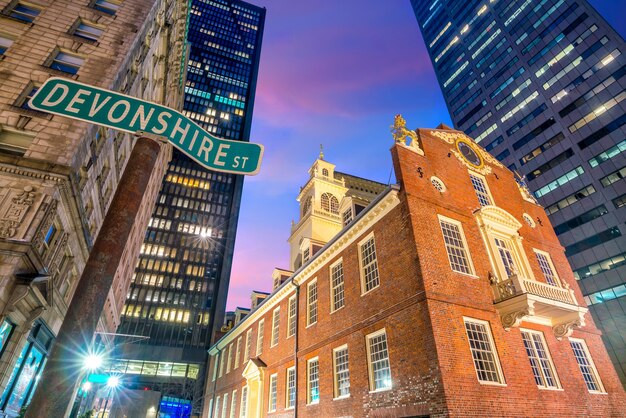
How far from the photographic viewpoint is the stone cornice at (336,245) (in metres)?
16.7

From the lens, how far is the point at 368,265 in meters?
17.2

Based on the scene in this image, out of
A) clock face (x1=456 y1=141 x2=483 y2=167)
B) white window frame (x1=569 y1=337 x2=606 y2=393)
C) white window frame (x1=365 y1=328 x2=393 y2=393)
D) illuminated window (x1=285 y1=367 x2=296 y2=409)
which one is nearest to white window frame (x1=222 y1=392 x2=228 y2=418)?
illuminated window (x1=285 y1=367 x2=296 y2=409)

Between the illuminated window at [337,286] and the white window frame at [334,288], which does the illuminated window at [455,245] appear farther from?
the illuminated window at [337,286]

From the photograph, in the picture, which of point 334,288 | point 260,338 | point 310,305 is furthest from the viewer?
point 260,338

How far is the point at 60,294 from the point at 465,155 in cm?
2447

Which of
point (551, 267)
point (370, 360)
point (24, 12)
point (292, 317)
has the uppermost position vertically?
point (24, 12)

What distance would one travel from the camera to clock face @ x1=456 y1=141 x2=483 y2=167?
21.5 metres

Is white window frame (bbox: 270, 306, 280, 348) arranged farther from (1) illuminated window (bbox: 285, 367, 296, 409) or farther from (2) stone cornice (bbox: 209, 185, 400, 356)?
(1) illuminated window (bbox: 285, 367, 296, 409)

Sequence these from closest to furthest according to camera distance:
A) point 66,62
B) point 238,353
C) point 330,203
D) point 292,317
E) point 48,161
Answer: point 48,161 < point 66,62 < point 292,317 < point 238,353 < point 330,203

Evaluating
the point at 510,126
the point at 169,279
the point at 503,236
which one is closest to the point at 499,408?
the point at 503,236

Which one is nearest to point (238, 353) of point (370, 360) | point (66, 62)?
point (370, 360)

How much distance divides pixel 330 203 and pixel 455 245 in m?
17.3

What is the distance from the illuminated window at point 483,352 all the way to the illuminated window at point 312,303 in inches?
367

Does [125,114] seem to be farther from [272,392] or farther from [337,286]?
[272,392]
